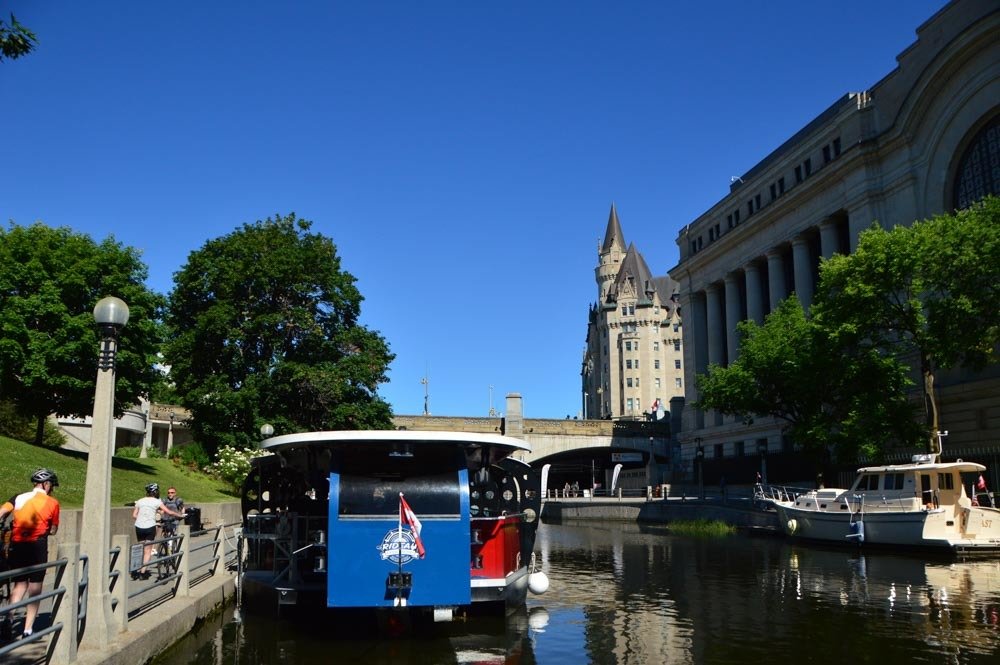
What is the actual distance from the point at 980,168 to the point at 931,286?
14278 millimetres

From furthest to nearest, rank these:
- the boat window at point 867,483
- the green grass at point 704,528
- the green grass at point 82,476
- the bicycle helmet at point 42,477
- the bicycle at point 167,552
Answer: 1. the green grass at point 704,528
2. the boat window at point 867,483
3. the green grass at point 82,476
4. the bicycle at point 167,552
5. the bicycle helmet at point 42,477

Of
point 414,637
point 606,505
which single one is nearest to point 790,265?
point 606,505

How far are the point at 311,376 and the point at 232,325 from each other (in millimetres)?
5476

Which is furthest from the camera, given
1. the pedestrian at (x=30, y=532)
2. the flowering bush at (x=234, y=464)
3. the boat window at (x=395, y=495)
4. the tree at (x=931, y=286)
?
the flowering bush at (x=234, y=464)

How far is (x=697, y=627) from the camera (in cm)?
1398

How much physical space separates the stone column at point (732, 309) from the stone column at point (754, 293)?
3.12 metres

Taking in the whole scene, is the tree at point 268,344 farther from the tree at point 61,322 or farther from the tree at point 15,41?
the tree at point 15,41

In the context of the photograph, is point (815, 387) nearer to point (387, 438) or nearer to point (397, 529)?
point (397, 529)

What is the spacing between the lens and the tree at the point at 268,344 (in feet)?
139

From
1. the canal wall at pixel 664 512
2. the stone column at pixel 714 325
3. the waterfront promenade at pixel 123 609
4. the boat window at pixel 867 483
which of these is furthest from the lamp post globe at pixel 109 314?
the stone column at pixel 714 325

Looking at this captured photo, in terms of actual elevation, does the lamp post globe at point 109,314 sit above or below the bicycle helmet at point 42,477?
above

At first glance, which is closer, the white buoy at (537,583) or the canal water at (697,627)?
the canal water at (697,627)

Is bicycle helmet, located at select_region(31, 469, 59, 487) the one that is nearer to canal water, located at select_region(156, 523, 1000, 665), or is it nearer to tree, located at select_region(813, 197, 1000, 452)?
canal water, located at select_region(156, 523, 1000, 665)

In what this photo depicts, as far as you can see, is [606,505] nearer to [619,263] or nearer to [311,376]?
[311,376]
